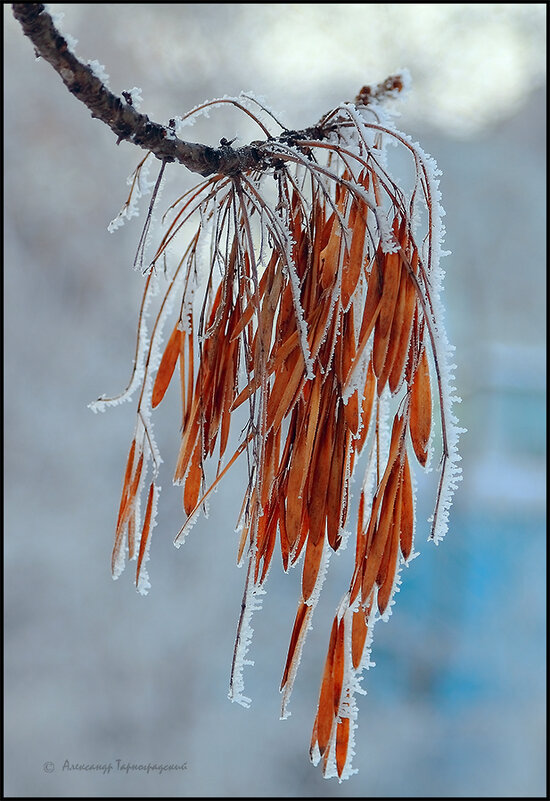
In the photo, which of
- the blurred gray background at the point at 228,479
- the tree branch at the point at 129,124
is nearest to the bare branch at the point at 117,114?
the tree branch at the point at 129,124

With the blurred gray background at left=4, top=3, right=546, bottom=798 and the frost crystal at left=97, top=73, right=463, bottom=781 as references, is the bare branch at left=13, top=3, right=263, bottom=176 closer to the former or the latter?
the frost crystal at left=97, top=73, right=463, bottom=781

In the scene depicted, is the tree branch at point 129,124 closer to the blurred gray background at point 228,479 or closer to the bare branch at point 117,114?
the bare branch at point 117,114

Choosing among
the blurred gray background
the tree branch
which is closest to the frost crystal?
the tree branch

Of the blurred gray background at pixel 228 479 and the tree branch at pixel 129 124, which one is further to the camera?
the blurred gray background at pixel 228 479

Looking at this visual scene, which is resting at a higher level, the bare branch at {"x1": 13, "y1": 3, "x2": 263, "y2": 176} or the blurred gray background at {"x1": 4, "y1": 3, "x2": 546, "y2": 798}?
the blurred gray background at {"x1": 4, "y1": 3, "x2": 546, "y2": 798}

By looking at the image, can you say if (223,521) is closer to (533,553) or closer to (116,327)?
(116,327)

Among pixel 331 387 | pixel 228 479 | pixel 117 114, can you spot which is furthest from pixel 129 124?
pixel 228 479
